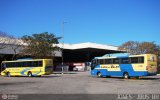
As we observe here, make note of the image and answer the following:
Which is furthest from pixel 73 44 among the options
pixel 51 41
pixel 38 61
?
pixel 38 61

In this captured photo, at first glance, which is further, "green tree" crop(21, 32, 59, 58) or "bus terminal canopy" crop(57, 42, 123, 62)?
"bus terminal canopy" crop(57, 42, 123, 62)

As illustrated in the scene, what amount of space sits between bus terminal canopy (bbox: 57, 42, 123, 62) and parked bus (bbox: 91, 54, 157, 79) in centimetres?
4208

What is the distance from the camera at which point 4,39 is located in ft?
214

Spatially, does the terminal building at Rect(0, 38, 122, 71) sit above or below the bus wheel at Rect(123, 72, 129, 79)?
above

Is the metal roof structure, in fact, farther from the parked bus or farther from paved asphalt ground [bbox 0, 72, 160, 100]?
paved asphalt ground [bbox 0, 72, 160, 100]

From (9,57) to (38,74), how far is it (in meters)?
40.4

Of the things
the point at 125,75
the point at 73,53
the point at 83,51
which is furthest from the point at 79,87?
the point at 73,53

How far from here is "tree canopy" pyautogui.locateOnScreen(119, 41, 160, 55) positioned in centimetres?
7962

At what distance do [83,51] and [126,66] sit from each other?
68639 mm

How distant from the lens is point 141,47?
80.0m

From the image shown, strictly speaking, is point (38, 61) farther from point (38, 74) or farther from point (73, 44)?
point (73, 44)

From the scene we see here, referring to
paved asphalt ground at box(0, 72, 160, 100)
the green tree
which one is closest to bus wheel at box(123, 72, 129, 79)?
paved asphalt ground at box(0, 72, 160, 100)

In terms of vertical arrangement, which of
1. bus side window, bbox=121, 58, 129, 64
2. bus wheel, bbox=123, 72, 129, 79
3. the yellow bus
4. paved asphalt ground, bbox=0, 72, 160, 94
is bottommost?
paved asphalt ground, bbox=0, 72, 160, 94

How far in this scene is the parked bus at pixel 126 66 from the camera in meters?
33.6
